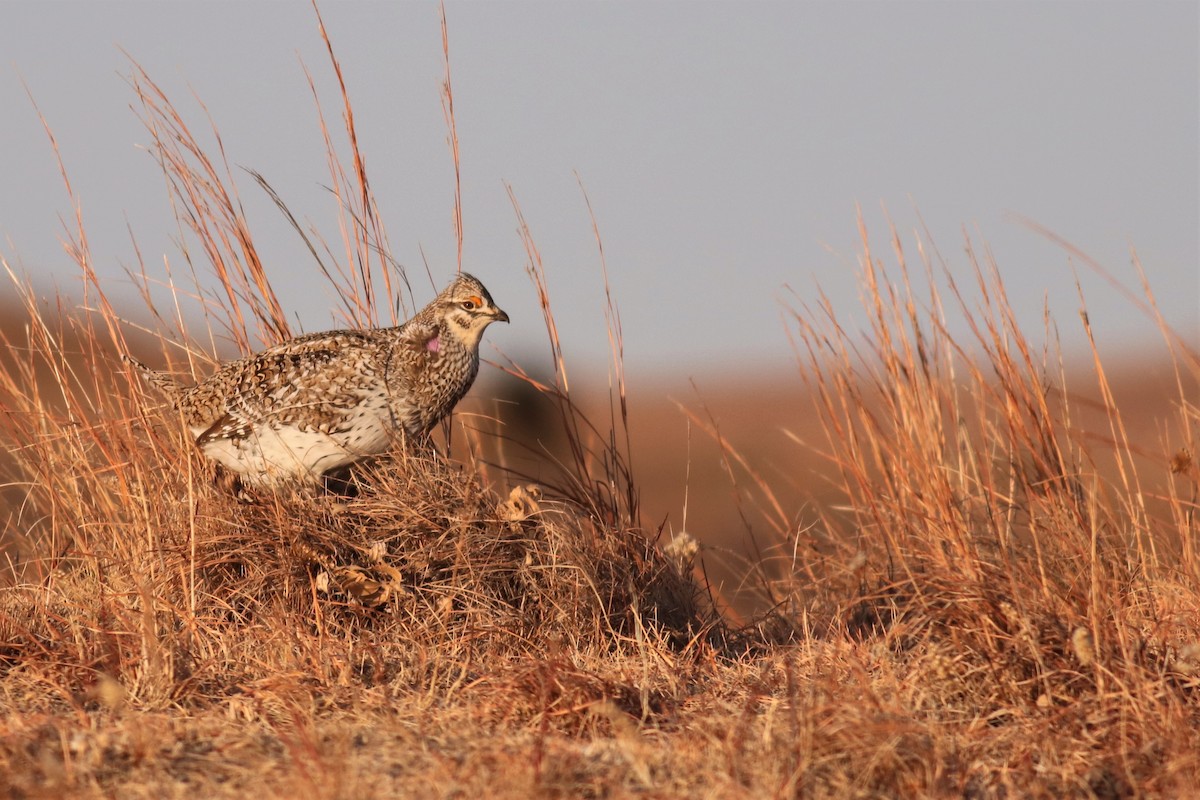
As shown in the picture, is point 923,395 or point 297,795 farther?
point 923,395

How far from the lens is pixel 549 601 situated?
178 inches

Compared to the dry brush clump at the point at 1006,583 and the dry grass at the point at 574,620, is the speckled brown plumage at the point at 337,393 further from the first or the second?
the dry brush clump at the point at 1006,583

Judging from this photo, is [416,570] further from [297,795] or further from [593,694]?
[297,795]

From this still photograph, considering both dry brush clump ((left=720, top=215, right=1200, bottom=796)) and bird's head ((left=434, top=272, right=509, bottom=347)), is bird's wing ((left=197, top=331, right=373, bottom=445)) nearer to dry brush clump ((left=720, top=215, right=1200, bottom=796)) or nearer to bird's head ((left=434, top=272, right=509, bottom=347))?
bird's head ((left=434, top=272, right=509, bottom=347))

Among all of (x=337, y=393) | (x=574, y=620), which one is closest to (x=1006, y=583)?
(x=574, y=620)

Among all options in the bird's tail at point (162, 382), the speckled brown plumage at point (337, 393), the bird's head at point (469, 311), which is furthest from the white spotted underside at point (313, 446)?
the bird's tail at point (162, 382)

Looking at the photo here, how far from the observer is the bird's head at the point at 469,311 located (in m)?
5.23

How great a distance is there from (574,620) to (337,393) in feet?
4.45

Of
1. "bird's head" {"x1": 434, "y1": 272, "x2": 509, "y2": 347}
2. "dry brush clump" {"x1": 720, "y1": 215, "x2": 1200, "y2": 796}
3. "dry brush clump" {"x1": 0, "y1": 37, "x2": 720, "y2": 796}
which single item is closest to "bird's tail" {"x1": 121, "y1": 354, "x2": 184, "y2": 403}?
"dry brush clump" {"x1": 0, "y1": 37, "x2": 720, "y2": 796}

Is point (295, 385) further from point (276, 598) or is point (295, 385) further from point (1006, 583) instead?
point (1006, 583)

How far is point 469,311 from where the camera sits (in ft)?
17.2

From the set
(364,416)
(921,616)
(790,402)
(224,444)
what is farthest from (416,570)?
(790,402)

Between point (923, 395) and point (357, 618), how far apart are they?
7.20 ft

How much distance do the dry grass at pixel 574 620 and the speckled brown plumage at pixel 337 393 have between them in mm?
169
